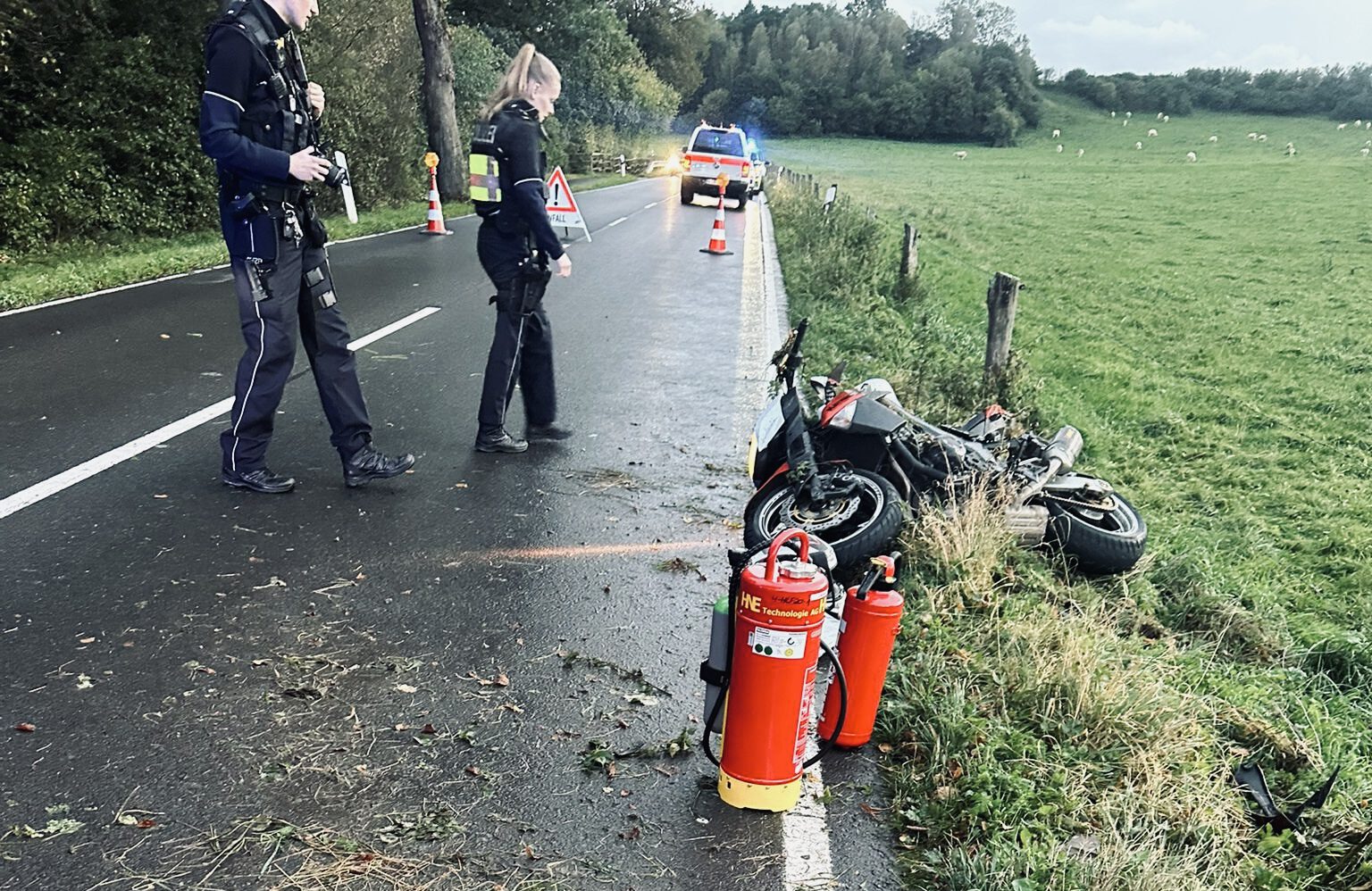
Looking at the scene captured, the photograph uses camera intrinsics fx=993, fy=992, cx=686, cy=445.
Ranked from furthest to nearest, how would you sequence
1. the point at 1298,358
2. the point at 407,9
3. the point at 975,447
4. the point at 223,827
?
the point at 407,9 < the point at 1298,358 < the point at 975,447 < the point at 223,827

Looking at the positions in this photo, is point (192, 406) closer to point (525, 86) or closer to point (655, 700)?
point (525, 86)

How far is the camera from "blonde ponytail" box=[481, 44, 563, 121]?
559 cm

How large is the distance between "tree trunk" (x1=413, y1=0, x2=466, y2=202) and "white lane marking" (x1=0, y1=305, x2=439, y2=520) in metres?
18.6

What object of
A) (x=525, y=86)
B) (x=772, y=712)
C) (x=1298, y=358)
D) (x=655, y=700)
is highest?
(x=525, y=86)

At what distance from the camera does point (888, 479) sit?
200 inches

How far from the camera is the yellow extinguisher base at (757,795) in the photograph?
9.95 feet

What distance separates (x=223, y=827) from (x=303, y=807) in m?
0.21

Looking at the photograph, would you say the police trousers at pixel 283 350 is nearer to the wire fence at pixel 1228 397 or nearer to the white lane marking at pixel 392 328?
the white lane marking at pixel 392 328

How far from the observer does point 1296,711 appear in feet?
14.3

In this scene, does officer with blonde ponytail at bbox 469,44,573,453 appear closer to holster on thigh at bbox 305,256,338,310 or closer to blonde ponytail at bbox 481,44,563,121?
blonde ponytail at bbox 481,44,563,121

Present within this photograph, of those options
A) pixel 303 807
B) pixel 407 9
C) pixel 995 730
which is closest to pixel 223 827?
pixel 303 807

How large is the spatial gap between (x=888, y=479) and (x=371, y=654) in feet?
8.72

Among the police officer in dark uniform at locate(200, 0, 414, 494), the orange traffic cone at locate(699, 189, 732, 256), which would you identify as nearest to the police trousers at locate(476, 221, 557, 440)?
the police officer in dark uniform at locate(200, 0, 414, 494)

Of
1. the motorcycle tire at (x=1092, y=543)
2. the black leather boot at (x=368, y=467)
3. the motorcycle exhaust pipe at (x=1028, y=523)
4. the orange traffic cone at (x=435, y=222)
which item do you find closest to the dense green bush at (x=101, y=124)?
the orange traffic cone at (x=435, y=222)
